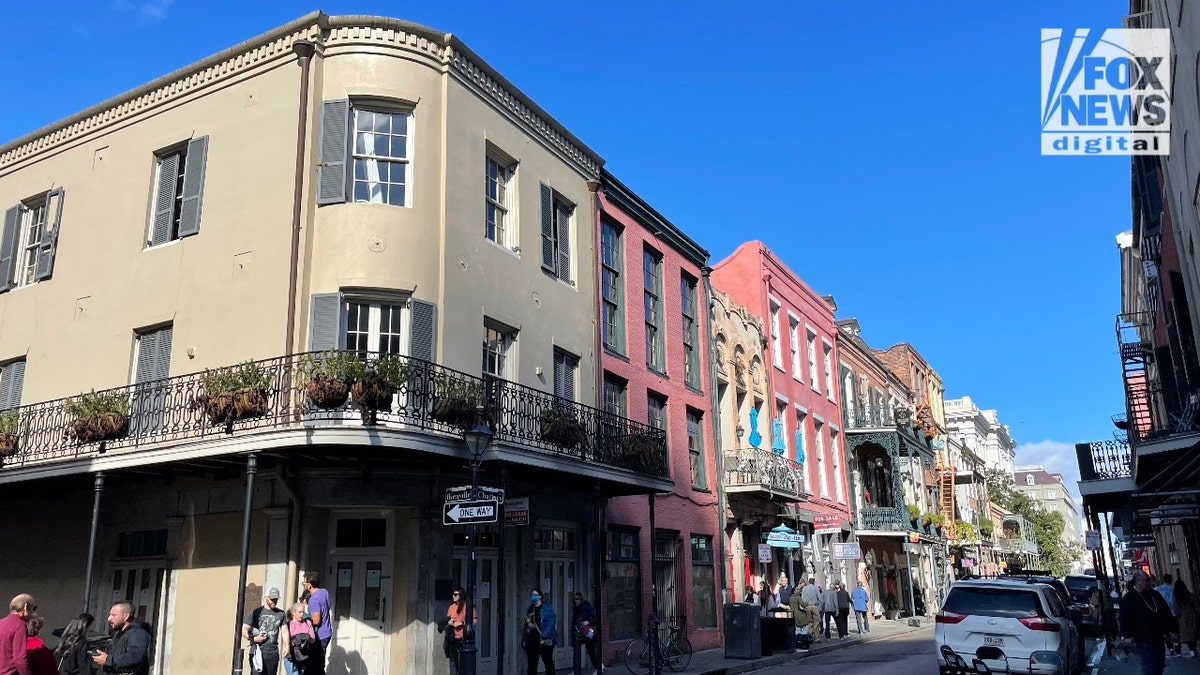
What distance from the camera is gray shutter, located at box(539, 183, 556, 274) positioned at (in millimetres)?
18031

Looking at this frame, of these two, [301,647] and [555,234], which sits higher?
[555,234]

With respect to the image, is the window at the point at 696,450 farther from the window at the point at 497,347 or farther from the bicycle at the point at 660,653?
the window at the point at 497,347

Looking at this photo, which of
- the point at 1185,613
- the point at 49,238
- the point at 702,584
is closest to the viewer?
the point at 1185,613

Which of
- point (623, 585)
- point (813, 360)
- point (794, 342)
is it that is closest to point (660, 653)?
point (623, 585)

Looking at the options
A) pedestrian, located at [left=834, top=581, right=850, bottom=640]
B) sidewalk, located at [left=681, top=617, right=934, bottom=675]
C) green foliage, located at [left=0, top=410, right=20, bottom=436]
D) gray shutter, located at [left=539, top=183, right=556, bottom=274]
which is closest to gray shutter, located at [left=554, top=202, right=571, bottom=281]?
gray shutter, located at [left=539, top=183, right=556, bottom=274]

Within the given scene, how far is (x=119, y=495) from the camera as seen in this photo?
15.7 m

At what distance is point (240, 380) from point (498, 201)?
20.1ft

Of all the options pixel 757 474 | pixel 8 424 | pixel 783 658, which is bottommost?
pixel 783 658

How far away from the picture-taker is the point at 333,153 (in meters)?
14.7

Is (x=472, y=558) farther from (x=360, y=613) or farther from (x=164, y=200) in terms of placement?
(x=164, y=200)

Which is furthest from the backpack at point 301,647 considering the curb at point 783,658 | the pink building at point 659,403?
the pink building at point 659,403

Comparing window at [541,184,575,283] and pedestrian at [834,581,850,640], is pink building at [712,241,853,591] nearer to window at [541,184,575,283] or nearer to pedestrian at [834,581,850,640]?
pedestrian at [834,581,850,640]

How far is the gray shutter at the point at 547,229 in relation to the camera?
18031 mm

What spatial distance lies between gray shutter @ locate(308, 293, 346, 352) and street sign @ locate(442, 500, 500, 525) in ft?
12.2
